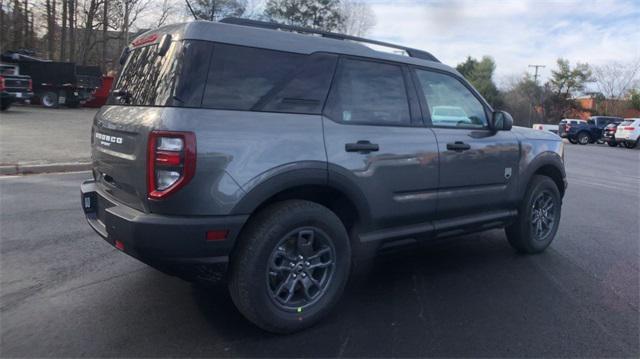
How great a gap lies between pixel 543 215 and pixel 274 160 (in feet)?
11.2

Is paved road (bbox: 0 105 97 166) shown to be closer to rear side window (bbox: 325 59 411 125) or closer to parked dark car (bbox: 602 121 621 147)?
rear side window (bbox: 325 59 411 125)

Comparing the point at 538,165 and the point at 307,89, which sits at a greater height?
the point at 307,89

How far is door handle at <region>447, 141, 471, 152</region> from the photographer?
4.10 meters

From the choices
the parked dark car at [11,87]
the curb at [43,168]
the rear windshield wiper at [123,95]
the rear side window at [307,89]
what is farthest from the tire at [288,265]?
the parked dark car at [11,87]

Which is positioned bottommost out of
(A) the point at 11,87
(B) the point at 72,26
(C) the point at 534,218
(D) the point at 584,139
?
(C) the point at 534,218

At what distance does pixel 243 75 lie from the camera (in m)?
3.13

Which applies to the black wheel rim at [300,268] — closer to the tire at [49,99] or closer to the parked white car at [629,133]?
the tire at [49,99]

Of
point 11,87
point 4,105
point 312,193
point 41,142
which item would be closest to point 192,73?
point 312,193

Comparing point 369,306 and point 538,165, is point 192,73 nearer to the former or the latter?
point 369,306

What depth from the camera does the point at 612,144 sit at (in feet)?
93.7

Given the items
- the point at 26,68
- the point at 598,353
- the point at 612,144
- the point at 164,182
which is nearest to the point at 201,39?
the point at 164,182

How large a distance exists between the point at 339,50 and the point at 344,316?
1.91m

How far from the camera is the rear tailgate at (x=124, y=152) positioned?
2958mm

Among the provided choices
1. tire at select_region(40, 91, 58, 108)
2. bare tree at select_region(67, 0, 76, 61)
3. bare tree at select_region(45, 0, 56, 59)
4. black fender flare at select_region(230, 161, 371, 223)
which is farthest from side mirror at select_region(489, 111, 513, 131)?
bare tree at select_region(45, 0, 56, 59)
